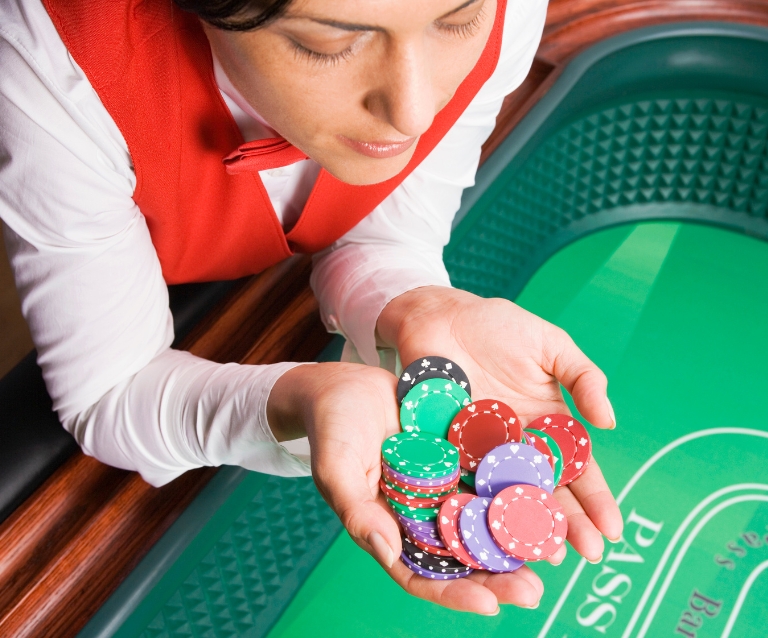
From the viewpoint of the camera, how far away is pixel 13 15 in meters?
0.95

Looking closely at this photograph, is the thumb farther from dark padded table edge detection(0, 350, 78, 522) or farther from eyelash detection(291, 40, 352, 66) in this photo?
dark padded table edge detection(0, 350, 78, 522)

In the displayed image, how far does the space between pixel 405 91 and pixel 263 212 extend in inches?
19.6

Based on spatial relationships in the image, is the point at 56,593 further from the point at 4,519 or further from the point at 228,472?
the point at 228,472

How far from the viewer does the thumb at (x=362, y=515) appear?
0.90 meters

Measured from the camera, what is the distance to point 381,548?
896mm

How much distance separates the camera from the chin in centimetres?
102

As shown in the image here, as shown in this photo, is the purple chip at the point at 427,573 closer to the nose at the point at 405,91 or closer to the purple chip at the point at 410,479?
the purple chip at the point at 410,479

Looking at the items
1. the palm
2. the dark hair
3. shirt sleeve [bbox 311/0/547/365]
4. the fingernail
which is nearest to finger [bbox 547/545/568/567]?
the palm

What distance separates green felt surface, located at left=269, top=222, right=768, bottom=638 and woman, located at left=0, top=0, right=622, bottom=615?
0.57 m

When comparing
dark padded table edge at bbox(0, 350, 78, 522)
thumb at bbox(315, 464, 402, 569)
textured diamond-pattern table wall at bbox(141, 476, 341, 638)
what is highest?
thumb at bbox(315, 464, 402, 569)

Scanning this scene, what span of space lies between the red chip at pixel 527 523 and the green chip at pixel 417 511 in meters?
0.09

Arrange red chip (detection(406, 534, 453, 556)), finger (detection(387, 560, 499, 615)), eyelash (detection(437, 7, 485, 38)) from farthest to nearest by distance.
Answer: red chip (detection(406, 534, 453, 556)) < finger (detection(387, 560, 499, 615)) < eyelash (detection(437, 7, 485, 38))

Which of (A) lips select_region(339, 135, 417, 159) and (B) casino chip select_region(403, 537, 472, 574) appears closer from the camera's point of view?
(A) lips select_region(339, 135, 417, 159)

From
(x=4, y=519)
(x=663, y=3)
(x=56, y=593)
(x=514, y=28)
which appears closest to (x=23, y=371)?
(x=4, y=519)
